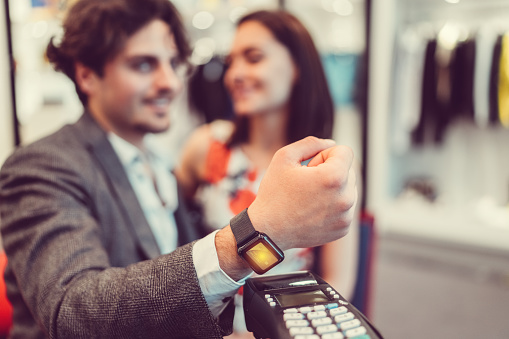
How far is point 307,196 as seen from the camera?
395 mm

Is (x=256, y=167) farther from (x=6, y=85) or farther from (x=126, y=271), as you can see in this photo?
(x=6, y=85)

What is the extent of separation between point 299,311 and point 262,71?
3.06ft

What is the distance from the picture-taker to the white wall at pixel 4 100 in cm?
163

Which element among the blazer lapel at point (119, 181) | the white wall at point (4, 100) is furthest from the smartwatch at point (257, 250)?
the white wall at point (4, 100)

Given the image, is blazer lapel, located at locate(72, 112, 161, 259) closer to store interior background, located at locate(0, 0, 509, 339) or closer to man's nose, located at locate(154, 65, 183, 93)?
man's nose, located at locate(154, 65, 183, 93)

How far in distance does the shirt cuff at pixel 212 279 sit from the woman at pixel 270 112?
0.67 meters

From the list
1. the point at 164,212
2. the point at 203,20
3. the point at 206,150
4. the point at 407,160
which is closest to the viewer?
the point at 164,212

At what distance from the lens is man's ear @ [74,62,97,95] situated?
3.32 ft

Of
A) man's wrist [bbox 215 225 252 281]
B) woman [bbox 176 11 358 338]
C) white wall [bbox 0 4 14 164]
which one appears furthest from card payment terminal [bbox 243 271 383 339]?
white wall [bbox 0 4 14 164]

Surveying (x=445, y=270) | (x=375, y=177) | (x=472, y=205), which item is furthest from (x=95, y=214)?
(x=472, y=205)

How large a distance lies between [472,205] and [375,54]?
4.55 ft

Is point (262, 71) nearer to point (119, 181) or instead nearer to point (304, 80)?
point (304, 80)

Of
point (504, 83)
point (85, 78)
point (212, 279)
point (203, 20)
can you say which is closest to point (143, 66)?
point (85, 78)

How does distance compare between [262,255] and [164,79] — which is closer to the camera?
[262,255]
